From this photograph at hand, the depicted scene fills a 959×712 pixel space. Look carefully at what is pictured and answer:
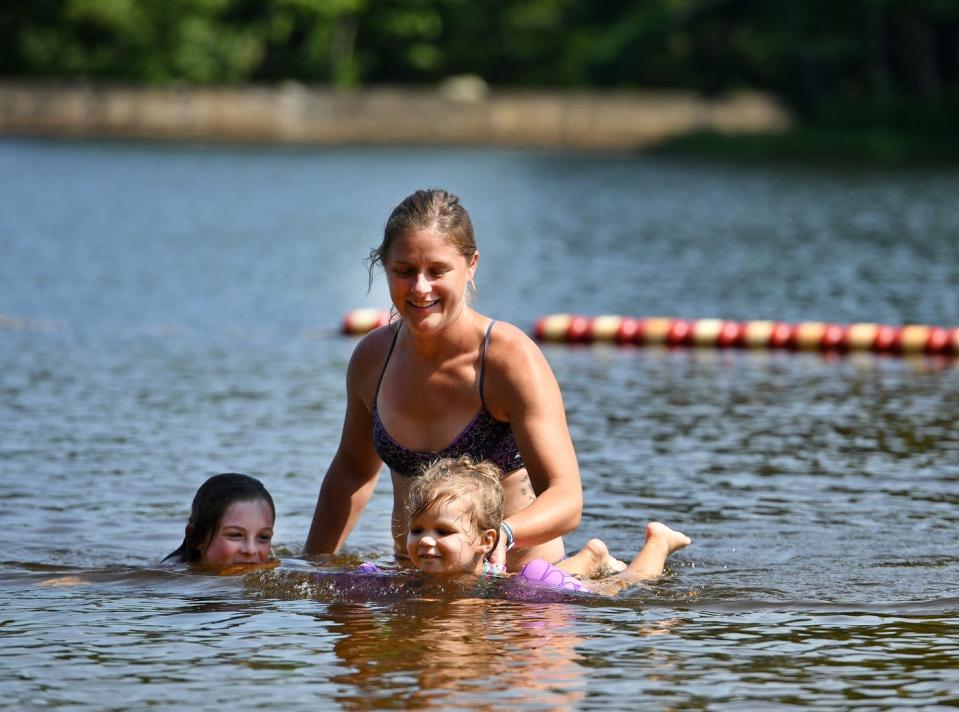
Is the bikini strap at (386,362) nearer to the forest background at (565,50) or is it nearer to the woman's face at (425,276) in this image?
the woman's face at (425,276)

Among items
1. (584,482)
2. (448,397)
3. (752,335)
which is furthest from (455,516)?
(752,335)

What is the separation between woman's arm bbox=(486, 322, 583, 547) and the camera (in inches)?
290

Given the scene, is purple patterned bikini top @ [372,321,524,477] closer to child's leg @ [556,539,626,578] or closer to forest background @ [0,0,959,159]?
child's leg @ [556,539,626,578]

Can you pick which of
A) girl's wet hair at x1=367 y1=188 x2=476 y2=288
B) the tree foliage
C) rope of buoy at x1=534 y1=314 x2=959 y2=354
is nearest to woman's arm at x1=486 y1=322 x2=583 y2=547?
girl's wet hair at x1=367 y1=188 x2=476 y2=288

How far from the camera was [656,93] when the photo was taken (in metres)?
72.2

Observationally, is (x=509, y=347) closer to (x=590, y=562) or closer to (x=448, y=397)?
(x=448, y=397)

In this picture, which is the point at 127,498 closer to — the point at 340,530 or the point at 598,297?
the point at 340,530

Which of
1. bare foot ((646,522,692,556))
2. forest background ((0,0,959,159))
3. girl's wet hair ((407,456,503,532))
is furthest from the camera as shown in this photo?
forest background ((0,0,959,159))

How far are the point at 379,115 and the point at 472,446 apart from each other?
64.5 meters

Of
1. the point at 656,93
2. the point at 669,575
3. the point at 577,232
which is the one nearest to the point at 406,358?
the point at 669,575

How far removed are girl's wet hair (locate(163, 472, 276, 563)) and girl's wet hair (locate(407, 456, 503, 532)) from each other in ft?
3.49

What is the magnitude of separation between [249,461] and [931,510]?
13.7ft

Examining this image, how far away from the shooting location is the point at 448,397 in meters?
7.65

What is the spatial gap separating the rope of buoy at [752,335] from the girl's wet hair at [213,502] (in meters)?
9.91
